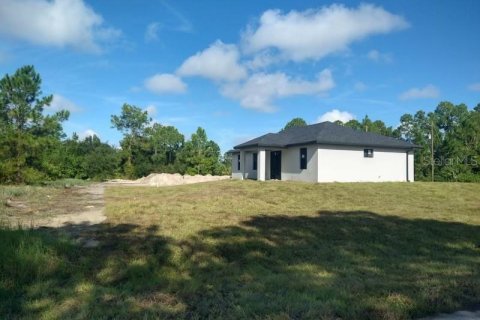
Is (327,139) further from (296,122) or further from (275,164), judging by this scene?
(296,122)

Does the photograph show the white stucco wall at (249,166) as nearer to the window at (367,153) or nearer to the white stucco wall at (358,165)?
the white stucco wall at (358,165)

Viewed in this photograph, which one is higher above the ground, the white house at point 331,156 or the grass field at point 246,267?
the white house at point 331,156

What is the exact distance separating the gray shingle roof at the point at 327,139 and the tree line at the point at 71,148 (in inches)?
538

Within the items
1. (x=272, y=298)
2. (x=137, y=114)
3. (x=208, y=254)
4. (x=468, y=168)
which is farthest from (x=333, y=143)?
(x=137, y=114)

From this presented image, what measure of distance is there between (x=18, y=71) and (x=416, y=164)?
42.3 metres

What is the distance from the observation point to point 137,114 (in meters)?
53.7

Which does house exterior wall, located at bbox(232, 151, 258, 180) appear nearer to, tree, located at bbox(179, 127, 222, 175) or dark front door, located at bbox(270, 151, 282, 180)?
dark front door, located at bbox(270, 151, 282, 180)

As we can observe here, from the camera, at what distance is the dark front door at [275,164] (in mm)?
28016

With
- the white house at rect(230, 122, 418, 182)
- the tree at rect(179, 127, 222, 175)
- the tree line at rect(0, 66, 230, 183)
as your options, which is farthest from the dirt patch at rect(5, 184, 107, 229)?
the tree at rect(179, 127, 222, 175)

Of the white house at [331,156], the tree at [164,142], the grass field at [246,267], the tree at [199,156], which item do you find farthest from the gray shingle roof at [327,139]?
the tree at [164,142]

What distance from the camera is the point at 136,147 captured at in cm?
5266

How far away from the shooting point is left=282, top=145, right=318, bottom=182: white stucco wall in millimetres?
24047

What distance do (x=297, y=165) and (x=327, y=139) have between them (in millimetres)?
2977

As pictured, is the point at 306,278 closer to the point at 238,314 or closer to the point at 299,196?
the point at 238,314
